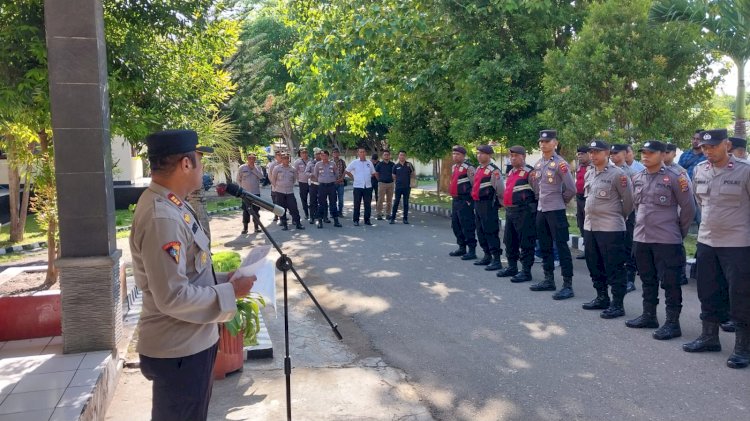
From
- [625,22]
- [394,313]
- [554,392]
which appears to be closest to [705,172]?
[554,392]

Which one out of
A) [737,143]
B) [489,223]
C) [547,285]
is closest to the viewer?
[737,143]

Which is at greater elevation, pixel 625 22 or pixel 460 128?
pixel 625 22

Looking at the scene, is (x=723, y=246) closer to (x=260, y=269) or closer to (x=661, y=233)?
(x=661, y=233)

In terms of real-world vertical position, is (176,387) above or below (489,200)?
below

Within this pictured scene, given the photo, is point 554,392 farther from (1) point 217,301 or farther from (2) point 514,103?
(2) point 514,103

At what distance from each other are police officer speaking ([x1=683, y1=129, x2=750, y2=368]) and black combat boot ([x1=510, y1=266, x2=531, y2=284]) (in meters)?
3.02

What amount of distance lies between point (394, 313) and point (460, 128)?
31.6 feet

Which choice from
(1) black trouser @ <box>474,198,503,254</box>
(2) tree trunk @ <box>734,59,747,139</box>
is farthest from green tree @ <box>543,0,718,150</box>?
(1) black trouser @ <box>474,198,503,254</box>

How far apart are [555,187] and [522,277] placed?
1.42 m

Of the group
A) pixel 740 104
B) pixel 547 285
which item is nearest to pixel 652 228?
pixel 547 285

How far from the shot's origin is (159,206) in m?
2.66

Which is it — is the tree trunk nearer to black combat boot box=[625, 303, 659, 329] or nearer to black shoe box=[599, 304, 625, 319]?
black shoe box=[599, 304, 625, 319]

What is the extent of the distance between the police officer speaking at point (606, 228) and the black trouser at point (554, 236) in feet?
1.71

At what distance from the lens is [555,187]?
7.97m
